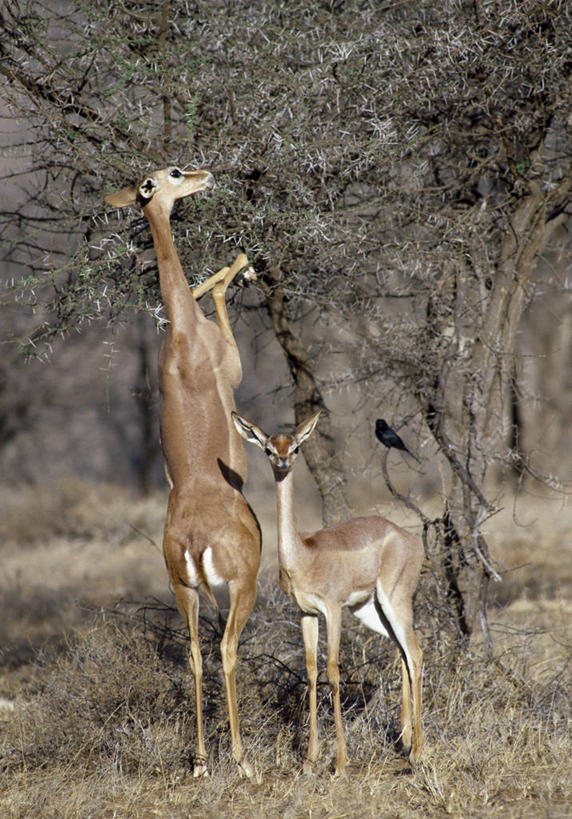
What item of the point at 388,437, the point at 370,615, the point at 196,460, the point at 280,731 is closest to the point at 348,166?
the point at 388,437

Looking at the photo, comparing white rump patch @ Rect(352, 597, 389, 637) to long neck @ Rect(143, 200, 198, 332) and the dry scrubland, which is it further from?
long neck @ Rect(143, 200, 198, 332)

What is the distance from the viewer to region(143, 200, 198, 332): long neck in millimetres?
5441

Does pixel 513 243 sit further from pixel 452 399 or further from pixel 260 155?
pixel 260 155

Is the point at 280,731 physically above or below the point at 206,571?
below

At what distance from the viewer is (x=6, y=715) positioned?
7891 mm

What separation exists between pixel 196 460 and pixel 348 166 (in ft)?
8.40

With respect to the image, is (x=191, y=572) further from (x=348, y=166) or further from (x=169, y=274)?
(x=348, y=166)

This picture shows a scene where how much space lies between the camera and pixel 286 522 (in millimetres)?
5289

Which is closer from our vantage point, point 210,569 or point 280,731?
point 210,569

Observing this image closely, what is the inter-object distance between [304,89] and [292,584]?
3339 millimetres

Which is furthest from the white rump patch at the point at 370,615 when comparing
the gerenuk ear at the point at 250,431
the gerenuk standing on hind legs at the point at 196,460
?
the gerenuk ear at the point at 250,431

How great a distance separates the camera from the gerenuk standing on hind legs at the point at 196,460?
17.6 feet

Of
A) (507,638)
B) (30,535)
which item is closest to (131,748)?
(507,638)

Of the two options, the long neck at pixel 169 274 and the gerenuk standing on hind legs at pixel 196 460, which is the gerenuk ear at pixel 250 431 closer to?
the gerenuk standing on hind legs at pixel 196 460
